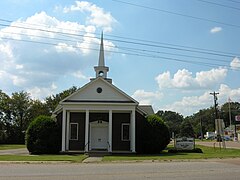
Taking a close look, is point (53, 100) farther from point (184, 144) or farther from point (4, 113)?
point (184, 144)

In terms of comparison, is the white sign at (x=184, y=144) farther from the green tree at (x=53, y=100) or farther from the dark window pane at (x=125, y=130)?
the green tree at (x=53, y=100)

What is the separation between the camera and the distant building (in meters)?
33.4

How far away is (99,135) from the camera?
35.7 meters

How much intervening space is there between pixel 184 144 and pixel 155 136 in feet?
14.5

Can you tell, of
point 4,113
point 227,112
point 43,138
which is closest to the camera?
point 43,138

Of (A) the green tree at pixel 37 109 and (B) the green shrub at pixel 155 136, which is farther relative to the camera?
(A) the green tree at pixel 37 109

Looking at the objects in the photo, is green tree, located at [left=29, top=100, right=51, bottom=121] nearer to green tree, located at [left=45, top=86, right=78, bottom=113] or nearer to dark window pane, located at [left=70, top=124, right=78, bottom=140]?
green tree, located at [left=45, top=86, right=78, bottom=113]

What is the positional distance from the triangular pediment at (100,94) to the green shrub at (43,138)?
3150mm

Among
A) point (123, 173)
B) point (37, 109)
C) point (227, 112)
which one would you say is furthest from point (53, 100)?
point (227, 112)

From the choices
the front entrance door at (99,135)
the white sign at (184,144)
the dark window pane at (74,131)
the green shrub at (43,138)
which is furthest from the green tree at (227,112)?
the green shrub at (43,138)

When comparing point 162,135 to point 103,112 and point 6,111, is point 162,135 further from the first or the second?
point 6,111

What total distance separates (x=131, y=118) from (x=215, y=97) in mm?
44262

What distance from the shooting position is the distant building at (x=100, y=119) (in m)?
33.4

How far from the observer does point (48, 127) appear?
3325 cm
